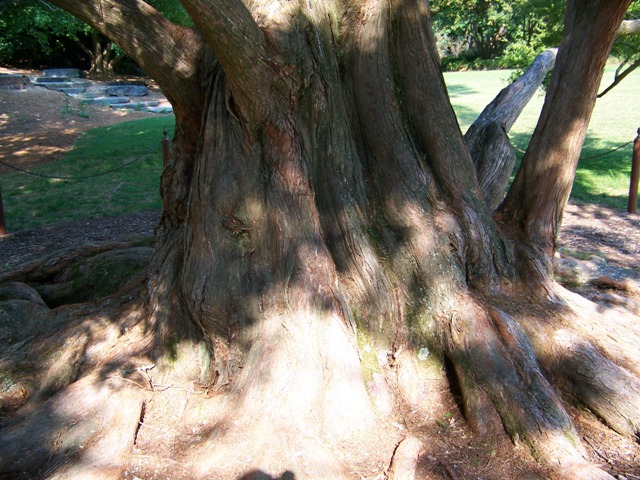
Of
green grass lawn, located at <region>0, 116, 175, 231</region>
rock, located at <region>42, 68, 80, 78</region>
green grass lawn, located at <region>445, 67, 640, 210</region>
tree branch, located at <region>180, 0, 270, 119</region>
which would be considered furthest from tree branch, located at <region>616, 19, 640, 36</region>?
rock, located at <region>42, 68, 80, 78</region>

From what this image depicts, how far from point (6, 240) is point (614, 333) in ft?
26.3

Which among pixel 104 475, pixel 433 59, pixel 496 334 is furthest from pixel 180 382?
pixel 433 59

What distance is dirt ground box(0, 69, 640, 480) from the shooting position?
368cm

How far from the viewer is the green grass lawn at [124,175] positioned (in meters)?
10.7

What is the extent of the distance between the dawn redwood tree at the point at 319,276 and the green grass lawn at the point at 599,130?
6.34 m

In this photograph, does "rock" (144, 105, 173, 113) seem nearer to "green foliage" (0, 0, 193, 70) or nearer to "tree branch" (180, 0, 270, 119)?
"green foliage" (0, 0, 193, 70)

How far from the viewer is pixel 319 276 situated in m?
4.09

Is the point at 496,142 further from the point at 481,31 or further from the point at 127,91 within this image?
the point at 481,31

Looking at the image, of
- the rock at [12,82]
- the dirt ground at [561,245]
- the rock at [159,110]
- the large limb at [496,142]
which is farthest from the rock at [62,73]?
the large limb at [496,142]

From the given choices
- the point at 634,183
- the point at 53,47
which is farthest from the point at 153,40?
the point at 53,47

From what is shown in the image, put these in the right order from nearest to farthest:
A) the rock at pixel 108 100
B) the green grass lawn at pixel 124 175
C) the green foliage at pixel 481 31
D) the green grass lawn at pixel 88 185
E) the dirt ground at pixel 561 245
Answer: the dirt ground at pixel 561 245, the green grass lawn at pixel 88 185, the green grass lawn at pixel 124 175, the green foliage at pixel 481 31, the rock at pixel 108 100

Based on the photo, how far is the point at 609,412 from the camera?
403 centimetres

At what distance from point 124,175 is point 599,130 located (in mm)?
14071

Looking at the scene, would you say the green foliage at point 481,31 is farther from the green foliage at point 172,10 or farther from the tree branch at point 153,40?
the tree branch at point 153,40
